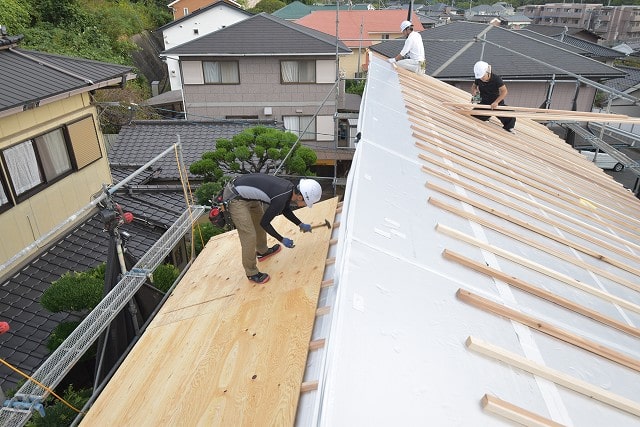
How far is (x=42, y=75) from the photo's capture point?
6930 mm

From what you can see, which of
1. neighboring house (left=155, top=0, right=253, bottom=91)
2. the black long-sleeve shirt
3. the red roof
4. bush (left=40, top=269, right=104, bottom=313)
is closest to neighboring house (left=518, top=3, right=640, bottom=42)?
the red roof

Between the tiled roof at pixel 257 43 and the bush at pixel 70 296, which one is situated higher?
the tiled roof at pixel 257 43

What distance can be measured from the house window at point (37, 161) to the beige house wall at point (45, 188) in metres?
0.12

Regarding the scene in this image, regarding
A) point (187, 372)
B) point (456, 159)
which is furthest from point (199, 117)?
point (187, 372)

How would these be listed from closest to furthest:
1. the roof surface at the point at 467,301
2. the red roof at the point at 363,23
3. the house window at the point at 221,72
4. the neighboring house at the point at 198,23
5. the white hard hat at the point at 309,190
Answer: the roof surface at the point at 467,301 < the white hard hat at the point at 309,190 < the house window at the point at 221,72 < the neighboring house at the point at 198,23 < the red roof at the point at 363,23

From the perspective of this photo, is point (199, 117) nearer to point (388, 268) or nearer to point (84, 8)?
point (84, 8)

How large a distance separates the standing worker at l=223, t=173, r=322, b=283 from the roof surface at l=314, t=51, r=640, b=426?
0.73 metres

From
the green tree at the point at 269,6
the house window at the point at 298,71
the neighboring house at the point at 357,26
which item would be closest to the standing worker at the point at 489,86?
the house window at the point at 298,71

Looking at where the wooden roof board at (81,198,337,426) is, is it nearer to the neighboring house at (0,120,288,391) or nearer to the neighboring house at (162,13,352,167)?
the neighboring house at (0,120,288,391)

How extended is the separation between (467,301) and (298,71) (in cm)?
1663

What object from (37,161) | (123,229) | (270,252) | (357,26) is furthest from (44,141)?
(357,26)

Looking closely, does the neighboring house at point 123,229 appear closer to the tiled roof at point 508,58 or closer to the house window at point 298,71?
the house window at point 298,71

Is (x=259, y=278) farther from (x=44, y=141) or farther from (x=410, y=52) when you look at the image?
(x=410, y=52)

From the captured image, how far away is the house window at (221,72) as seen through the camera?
17.6m
